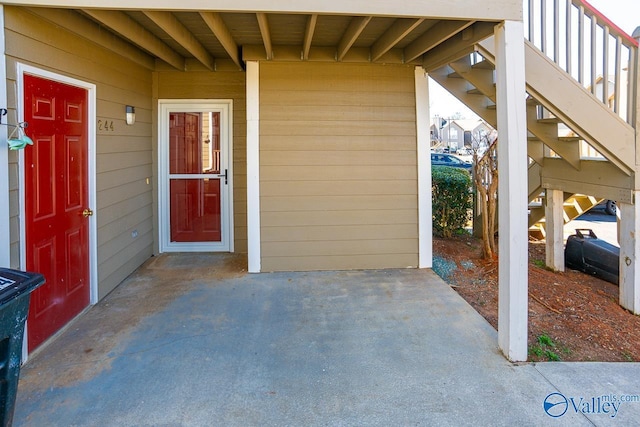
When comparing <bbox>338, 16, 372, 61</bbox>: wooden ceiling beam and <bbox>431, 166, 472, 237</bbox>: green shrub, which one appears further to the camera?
<bbox>431, 166, 472, 237</bbox>: green shrub

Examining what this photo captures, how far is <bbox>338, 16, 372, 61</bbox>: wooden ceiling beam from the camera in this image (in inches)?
133

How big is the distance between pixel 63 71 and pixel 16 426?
245 centimetres

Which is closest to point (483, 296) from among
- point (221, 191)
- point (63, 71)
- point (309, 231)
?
point (309, 231)

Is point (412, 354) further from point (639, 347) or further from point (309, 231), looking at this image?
point (309, 231)

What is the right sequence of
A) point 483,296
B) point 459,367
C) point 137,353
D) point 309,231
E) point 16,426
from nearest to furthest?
1. point 16,426
2. point 459,367
3. point 137,353
4. point 483,296
5. point 309,231

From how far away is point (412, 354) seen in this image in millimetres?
2949

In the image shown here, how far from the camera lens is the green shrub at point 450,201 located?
20.7 feet

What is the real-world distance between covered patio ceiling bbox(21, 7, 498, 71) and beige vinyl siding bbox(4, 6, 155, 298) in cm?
14

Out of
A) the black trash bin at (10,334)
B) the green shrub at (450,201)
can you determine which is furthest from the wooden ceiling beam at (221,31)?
the green shrub at (450,201)

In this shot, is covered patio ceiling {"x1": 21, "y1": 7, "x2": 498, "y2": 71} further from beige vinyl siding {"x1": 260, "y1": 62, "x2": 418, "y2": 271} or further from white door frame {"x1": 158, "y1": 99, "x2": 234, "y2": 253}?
white door frame {"x1": 158, "y1": 99, "x2": 234, "y2": 253}

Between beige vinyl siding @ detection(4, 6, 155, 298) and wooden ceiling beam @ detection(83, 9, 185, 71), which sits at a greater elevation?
wooden ceiling beam @ detection(83, 9, 185, 71)

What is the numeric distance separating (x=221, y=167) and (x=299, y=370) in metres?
3.52

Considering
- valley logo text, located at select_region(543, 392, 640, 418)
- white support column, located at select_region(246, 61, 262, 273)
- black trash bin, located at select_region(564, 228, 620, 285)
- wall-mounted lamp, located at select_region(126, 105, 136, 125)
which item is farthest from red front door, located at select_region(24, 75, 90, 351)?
black trash bin, located at select_region(564, 228, 620, 285)

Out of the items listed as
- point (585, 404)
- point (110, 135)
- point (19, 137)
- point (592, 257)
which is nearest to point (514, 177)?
point (585, 404)
